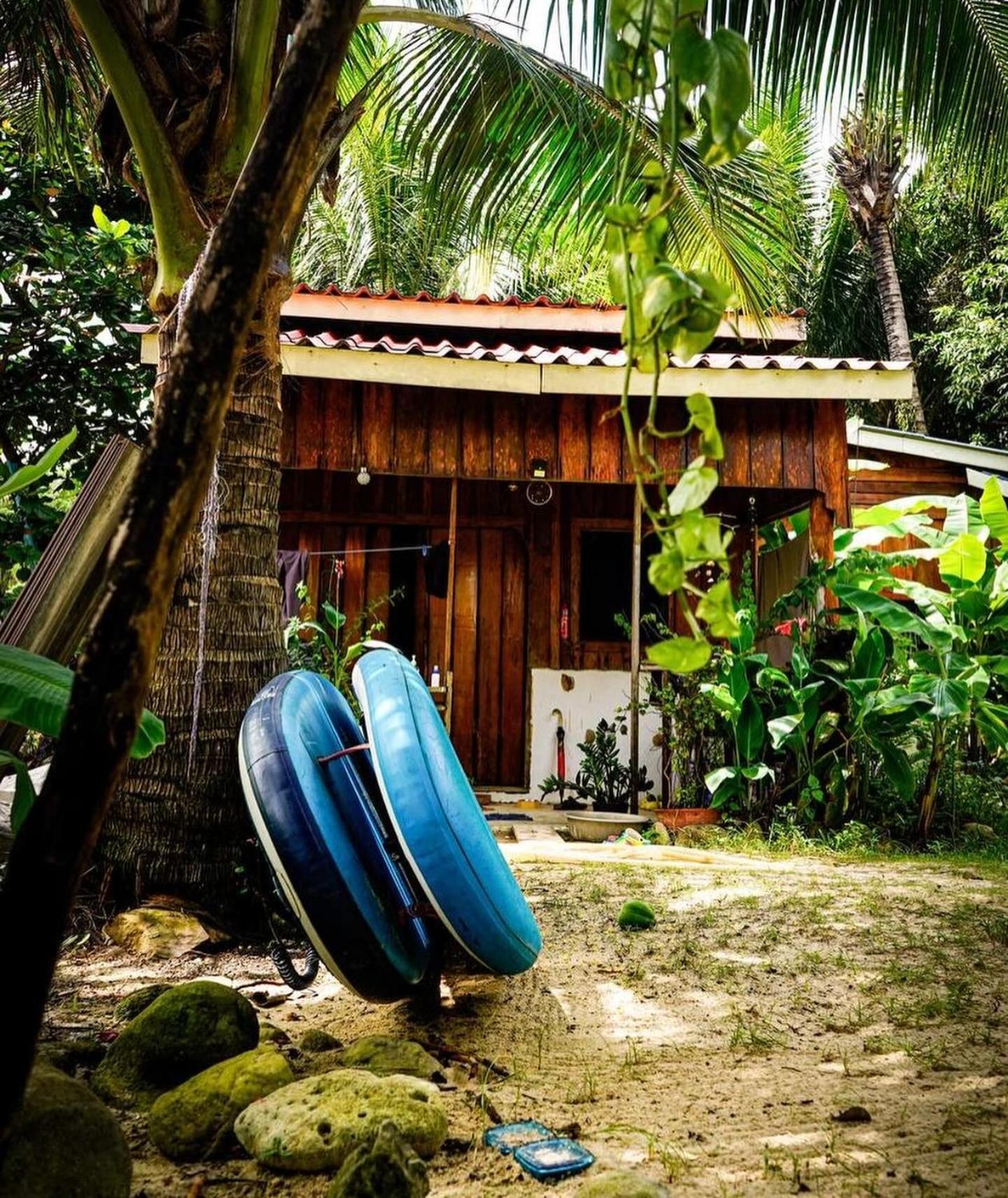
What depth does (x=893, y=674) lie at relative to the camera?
23.3ft

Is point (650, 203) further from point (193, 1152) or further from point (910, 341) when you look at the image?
point (910, 341)

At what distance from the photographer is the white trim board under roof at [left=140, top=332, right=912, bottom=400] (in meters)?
7.29

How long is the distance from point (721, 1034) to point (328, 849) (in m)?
1.49

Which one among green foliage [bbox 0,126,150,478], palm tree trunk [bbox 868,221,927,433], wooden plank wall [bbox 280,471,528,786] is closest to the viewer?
green foliage [bbox 0,126,150,478]

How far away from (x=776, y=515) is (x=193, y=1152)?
8647 mm

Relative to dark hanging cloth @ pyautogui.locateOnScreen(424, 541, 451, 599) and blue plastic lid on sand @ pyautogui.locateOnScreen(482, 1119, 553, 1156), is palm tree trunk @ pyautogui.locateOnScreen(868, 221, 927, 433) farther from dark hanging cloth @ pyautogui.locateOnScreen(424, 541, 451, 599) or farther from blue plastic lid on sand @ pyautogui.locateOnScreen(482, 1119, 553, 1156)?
blue plastic lid on sand @ pyautogui.locateOnScreen(482, 1119, 553, 1156)

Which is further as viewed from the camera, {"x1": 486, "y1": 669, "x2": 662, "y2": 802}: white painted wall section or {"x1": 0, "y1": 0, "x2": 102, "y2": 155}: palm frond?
{"x1": 486, "y1": 669, "x2": 662, "y2": 802}: white painted wall section

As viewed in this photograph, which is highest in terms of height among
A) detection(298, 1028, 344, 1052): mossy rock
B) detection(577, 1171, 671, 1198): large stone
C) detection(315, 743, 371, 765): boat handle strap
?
detection(315, 743, 371, 765): boat handle strap

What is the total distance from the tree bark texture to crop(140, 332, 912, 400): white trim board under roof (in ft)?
20.3

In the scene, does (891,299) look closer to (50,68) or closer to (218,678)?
(50,68)

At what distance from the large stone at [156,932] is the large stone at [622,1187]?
2.30 m

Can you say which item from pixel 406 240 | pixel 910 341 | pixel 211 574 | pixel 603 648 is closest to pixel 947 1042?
pixel 211 574

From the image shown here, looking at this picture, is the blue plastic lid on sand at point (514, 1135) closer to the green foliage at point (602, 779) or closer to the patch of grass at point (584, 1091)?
the patch of grass at point (584, 1091)

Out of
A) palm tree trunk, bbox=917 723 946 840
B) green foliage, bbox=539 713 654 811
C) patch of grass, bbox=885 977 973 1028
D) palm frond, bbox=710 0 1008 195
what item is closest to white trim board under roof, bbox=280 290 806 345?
green foliage, bbox=539 713 654 811
